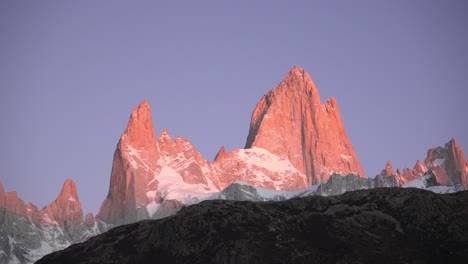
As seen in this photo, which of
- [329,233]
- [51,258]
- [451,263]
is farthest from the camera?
[51,258]

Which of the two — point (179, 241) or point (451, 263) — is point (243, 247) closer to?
point (179, 241)

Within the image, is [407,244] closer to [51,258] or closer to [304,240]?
[304,240]

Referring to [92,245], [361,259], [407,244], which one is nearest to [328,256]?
[361,259]

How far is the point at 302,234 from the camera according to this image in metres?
175

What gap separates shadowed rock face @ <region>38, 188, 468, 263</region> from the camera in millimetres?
165125

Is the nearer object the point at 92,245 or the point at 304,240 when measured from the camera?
the point at 304,240

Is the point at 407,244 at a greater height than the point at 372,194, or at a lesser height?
lesser

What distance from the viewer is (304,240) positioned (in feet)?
562

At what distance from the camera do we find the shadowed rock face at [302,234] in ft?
542

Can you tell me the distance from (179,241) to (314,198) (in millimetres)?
35805

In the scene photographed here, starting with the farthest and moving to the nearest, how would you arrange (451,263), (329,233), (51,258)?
(51,258) < (329,233) < (451,263)

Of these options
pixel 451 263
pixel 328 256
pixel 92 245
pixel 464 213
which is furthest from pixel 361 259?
pixel 92 245

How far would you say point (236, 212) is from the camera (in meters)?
184

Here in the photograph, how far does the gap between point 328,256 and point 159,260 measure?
104 feet
